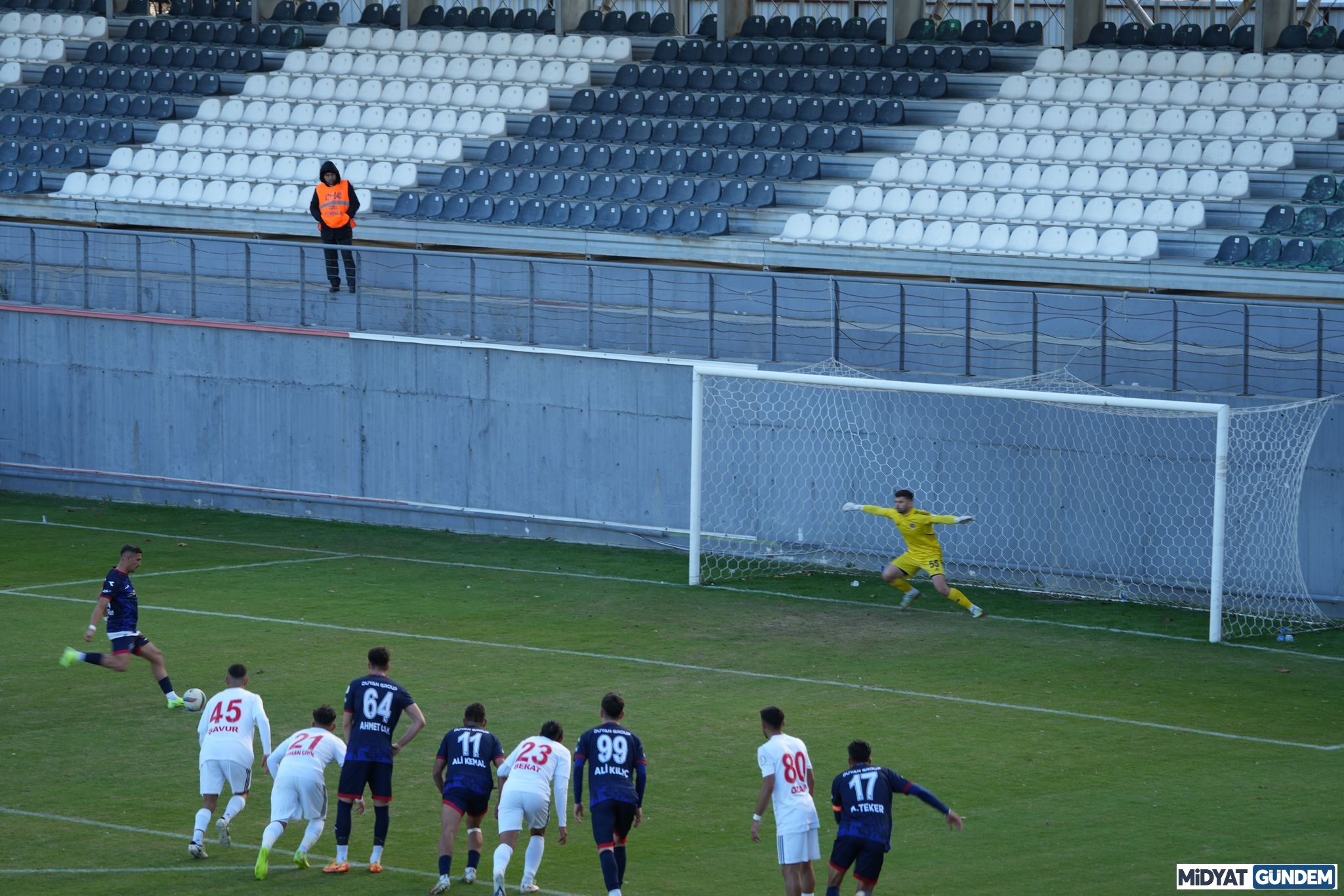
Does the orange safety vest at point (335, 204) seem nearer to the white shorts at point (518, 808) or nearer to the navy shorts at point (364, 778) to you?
the navy shorts at point (364, 778)

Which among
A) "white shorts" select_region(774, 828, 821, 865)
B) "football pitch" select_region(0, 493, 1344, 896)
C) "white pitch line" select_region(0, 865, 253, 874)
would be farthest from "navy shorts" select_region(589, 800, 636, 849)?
"white pitch line" select_region(0, 865, 253, 874)

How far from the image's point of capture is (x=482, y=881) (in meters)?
11.8

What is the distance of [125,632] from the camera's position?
53.5 ft

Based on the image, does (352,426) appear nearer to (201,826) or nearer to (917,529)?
(917,529)

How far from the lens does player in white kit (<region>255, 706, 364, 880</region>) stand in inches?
465

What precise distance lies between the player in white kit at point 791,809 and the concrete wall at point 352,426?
1174cm

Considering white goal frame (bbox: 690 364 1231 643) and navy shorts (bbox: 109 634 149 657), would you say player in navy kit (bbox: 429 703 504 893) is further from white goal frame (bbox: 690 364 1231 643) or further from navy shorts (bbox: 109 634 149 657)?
white goal frame (bbox: 690 364 1231 643)

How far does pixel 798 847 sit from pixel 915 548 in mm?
8999

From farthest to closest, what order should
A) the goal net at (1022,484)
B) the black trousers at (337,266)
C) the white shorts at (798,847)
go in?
the black trousers at (337,266), the goal net at (1022,484), the white shorts at (798,847)

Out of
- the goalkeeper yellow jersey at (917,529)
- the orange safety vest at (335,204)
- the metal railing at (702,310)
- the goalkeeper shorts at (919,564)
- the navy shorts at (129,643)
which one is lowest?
the navy shorts at (129,643)

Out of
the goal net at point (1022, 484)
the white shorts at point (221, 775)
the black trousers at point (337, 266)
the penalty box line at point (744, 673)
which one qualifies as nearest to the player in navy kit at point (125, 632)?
the penalty box line at point (744, 673)

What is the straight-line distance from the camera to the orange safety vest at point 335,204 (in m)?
25.8

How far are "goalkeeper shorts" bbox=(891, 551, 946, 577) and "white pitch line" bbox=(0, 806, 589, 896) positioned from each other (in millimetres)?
8706

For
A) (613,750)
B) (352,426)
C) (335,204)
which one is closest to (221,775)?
(613,750)
